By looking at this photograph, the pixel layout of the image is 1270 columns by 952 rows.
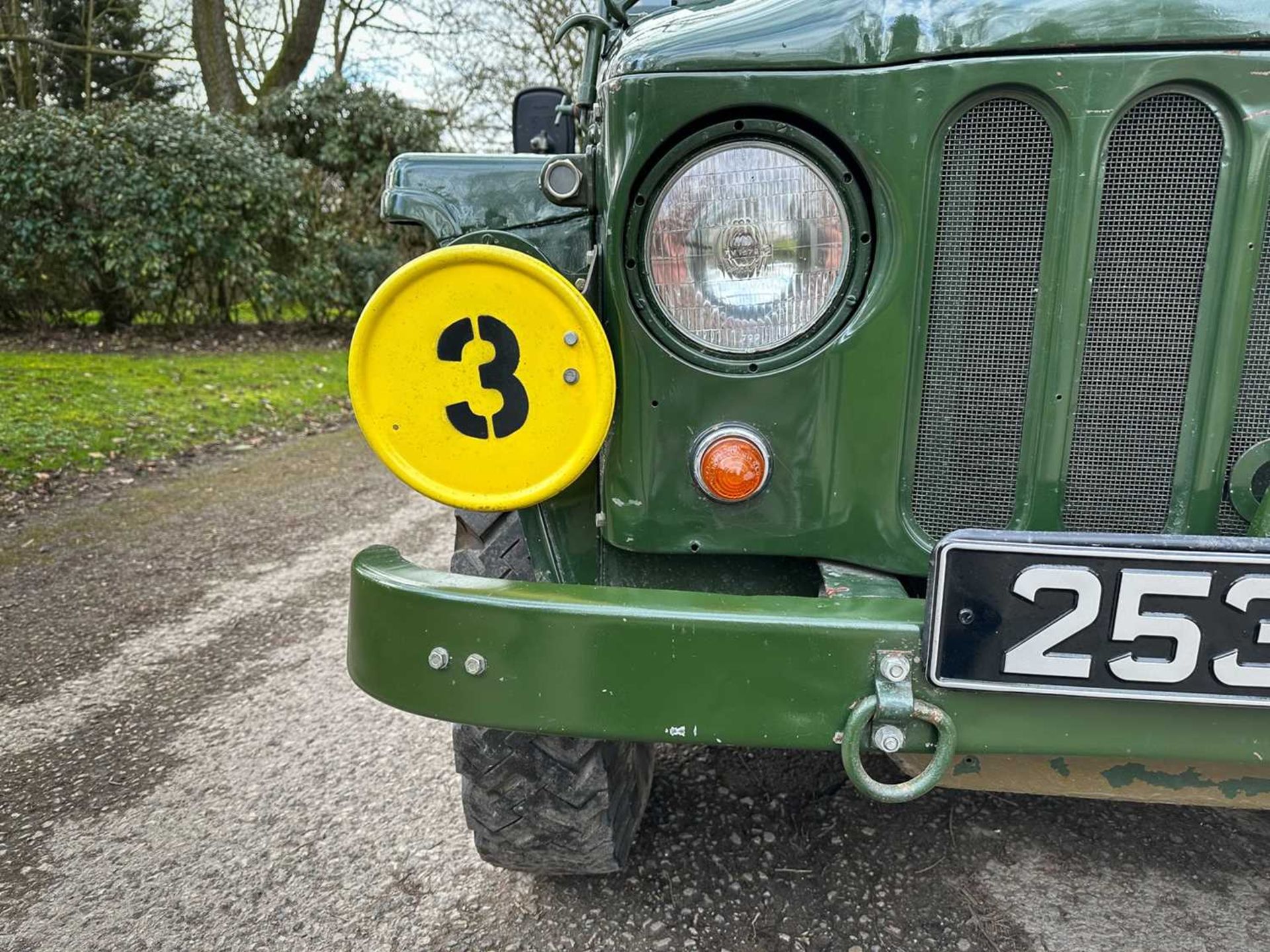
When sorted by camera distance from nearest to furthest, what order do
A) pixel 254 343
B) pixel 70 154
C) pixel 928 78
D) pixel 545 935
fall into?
pixel 928 78, pixel 545 935, pixel 70 154, pixel 254 343

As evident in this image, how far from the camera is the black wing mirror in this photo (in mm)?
3223

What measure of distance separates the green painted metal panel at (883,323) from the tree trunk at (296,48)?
14.5m

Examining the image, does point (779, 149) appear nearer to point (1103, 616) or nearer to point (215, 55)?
point (1103, 616)

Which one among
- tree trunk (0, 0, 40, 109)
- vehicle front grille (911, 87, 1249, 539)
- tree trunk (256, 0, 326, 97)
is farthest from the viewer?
tree trunk (256, 0, 326, 97)

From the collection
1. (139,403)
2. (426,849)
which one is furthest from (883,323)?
(139,403)

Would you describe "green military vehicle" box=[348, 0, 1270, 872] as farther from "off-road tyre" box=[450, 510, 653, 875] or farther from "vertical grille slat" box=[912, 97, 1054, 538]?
"off-road tyre" box=[450, 510, 653, 875]

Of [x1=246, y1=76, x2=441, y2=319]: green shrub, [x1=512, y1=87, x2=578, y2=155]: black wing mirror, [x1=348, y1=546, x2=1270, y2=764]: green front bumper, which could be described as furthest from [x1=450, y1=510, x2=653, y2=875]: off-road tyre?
[x1=246, y1=76, x2=441, y2=319]: green shrub

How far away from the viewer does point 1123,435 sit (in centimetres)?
159

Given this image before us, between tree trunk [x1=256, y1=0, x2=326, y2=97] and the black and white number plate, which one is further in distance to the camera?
tree trunk [x1=256, y1=0, x2=326, y2=97]

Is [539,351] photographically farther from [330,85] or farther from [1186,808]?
[330,85]

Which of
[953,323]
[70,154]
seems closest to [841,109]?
[953,323]

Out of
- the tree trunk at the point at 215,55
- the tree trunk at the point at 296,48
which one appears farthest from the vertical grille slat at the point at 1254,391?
the tree trunk at the point at 296,48

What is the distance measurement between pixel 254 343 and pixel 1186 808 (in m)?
10.9

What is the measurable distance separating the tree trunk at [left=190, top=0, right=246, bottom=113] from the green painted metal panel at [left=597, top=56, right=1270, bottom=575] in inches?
505
